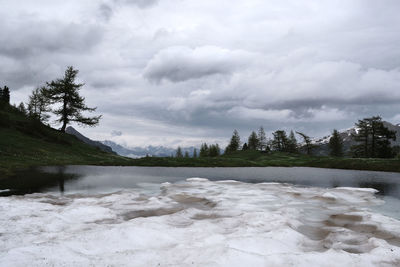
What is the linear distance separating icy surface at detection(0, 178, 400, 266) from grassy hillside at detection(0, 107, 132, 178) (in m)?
16.6

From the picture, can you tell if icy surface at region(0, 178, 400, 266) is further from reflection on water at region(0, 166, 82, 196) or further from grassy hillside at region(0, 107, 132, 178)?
grassy hillside at region(0, 107, 132, 178)

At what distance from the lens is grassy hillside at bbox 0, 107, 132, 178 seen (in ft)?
106

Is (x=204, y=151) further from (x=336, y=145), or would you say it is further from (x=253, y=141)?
(x=336, y=145)

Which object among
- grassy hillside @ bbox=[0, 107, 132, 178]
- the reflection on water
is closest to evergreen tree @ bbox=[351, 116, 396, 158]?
grassy hillside @ bbox=[0, 107, 132, 178]

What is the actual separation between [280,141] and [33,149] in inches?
4413

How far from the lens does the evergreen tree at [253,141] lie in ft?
491

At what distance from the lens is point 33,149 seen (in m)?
40.5

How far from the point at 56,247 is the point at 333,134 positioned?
14262 cm

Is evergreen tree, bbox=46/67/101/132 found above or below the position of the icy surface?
above

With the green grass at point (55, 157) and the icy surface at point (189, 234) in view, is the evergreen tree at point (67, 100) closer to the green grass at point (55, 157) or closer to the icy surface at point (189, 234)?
the green grass at point (55, 157)

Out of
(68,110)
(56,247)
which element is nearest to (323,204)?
(56,247)

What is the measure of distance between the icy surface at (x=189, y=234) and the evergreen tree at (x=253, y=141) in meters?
135

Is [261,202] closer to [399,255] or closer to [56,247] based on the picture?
[399,255]

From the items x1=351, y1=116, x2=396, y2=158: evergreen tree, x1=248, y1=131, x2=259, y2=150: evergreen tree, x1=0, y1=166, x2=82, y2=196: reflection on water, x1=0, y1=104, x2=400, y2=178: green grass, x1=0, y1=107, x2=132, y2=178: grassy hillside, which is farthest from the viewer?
x1=248, y1=131, x2=259, y2=150: evergreen tree
